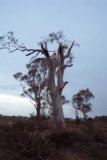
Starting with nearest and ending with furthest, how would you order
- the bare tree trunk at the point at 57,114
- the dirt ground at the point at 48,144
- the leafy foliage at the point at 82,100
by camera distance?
the dirt ground at the point at 48,144 → the bare tree trunk at the point at 57,114 → the leafy foliage at the point at 82,100

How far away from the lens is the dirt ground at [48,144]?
49.6ft

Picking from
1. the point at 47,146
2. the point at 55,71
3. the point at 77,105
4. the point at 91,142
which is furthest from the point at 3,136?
the point at 77,105

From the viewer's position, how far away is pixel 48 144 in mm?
16969

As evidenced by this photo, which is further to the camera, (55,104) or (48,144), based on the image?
(55,104)

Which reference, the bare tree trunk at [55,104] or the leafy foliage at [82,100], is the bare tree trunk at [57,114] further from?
the leafy foliage at [82,100]

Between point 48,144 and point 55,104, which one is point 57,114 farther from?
point 48,144

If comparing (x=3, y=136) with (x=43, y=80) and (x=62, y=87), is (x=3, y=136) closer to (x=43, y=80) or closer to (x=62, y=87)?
(x=62, y=87)

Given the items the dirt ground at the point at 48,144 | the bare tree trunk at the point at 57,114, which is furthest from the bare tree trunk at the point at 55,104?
the dirt ground at the point at 48,144

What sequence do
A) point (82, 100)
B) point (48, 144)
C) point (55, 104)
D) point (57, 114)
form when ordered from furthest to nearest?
1. point (82, 100)
2. point (55, 104)
3. point (57, 114)
4. point (48, 144)

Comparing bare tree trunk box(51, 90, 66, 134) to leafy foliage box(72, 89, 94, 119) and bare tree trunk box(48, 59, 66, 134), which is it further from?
leafy foliage box(72, 89, 94, 119)

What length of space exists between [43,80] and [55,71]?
23.4 m

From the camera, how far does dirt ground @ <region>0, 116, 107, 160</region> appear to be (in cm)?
1513

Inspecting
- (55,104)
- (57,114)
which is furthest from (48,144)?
(55,104)

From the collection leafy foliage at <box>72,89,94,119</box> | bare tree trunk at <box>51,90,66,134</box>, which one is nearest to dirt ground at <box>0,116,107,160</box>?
bare tree trunk at <box>51,90,66,134</box>
